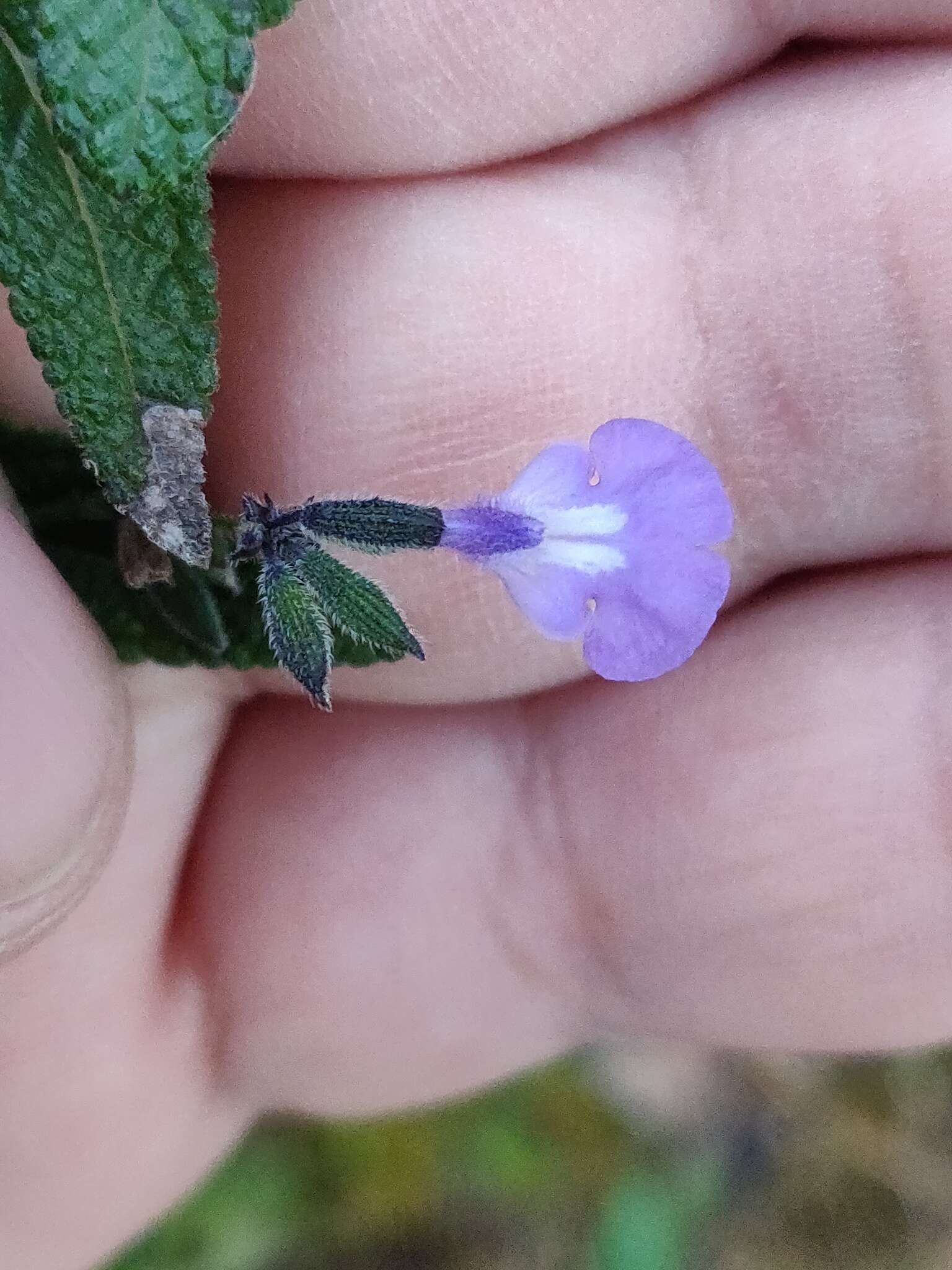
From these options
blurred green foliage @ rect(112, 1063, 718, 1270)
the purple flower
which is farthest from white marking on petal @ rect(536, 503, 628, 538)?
blurred green foliage @ rect(112, 1063, 718, 1270)

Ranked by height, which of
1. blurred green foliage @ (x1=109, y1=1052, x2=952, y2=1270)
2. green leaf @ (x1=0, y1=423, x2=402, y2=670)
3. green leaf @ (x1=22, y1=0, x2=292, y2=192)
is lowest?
blurred green foliage @ (x1=109, y1=1052, x2=952, y2=1270)

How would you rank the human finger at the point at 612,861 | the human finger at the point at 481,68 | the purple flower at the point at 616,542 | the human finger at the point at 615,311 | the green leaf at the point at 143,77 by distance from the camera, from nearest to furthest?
the green leaf at the point at 143,77 < the purple flower at the point at 616,542 < the human finger at the point at 481,68 < the human finger at the point at 615,311 < the human finger at the point at 612,861

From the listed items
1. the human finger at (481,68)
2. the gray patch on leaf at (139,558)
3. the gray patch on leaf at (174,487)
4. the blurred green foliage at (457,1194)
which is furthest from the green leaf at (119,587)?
the blurred green foliage at (457,1194)

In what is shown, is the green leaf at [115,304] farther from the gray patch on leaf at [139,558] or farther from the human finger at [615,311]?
the human finger at [615,311]

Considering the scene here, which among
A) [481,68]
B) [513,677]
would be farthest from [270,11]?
[513,677]

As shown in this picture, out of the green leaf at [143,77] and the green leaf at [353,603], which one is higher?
the green leaf at [143,77]

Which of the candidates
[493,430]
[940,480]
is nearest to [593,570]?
[493,430]

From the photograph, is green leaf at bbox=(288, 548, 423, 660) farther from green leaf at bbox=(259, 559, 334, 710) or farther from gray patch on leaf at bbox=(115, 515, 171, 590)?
gray patch on leaf at bbox=(115, 515, 171, 590)
